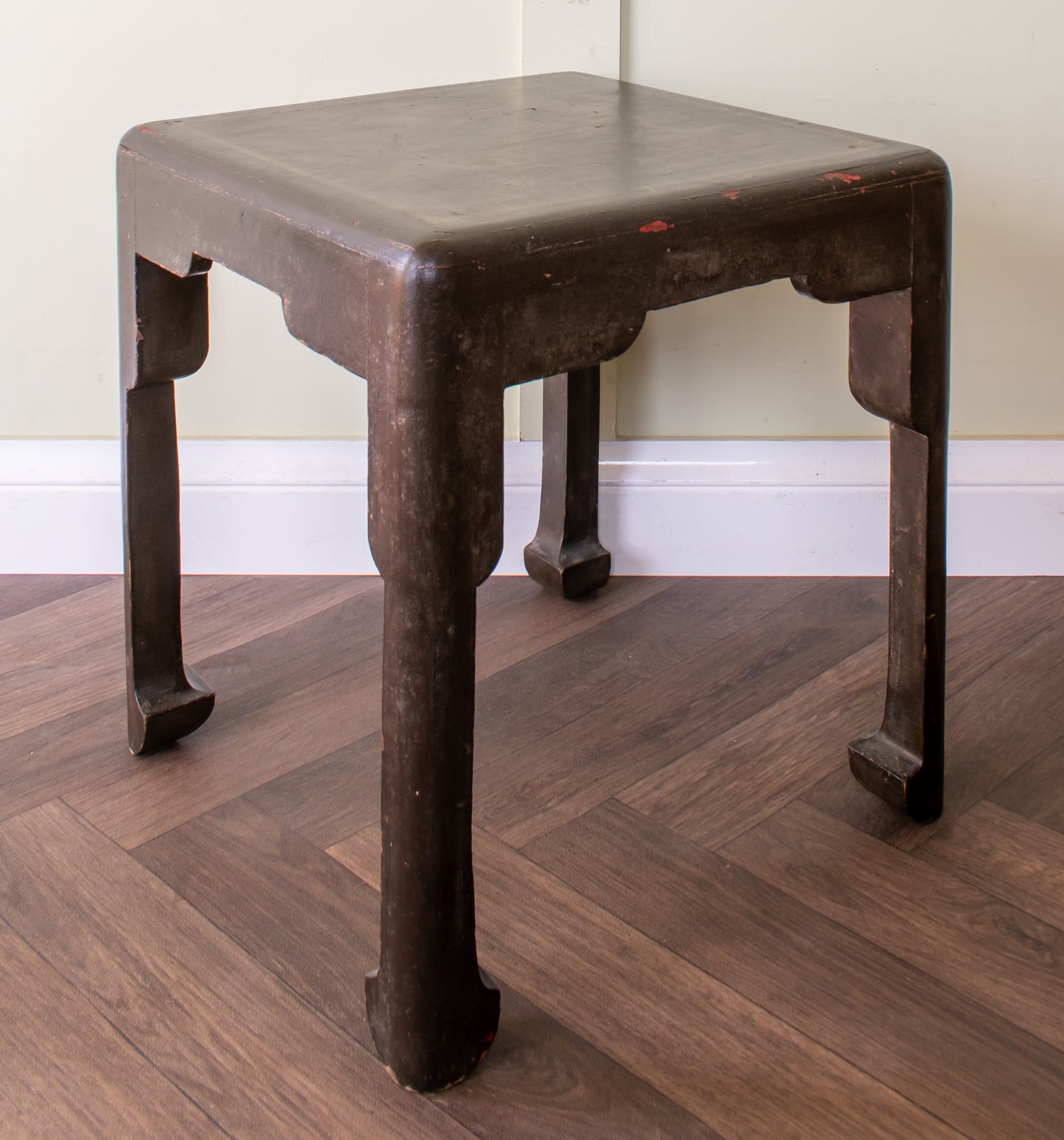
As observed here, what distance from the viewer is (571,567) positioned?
4.33 ft

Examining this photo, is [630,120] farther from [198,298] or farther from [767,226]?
[198,298]

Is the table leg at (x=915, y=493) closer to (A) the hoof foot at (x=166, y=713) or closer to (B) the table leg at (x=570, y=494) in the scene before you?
(B) the table leg at (x=570, y=494)

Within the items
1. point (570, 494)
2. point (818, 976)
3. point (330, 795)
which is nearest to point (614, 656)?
point (570, 494)

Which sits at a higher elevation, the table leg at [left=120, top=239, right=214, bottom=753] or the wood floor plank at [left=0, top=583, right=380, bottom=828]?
the table leg at [left=120, top=239, right=214, bottom=753]

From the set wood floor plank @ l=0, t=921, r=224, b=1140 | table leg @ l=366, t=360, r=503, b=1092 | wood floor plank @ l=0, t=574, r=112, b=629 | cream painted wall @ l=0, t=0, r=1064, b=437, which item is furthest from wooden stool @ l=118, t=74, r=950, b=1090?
wood floor plank @ l=0, t=574, r=112, b=629

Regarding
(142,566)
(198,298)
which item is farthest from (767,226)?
(142,566)

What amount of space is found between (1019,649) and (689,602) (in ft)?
1.00

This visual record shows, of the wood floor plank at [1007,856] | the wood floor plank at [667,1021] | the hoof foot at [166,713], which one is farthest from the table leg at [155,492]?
the wood floor plank at [1007,856]

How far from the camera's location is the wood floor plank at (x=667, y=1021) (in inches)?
29.4

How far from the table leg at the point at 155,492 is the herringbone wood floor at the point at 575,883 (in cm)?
4

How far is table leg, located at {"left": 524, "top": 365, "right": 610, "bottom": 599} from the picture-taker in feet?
4.09

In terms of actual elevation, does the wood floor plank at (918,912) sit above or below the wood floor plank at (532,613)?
below

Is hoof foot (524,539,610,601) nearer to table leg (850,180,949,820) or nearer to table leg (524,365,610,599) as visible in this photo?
table leg (524,365,610,599)

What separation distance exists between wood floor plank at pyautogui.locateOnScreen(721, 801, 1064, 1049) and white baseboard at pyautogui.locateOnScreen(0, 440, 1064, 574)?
0.42 meters
